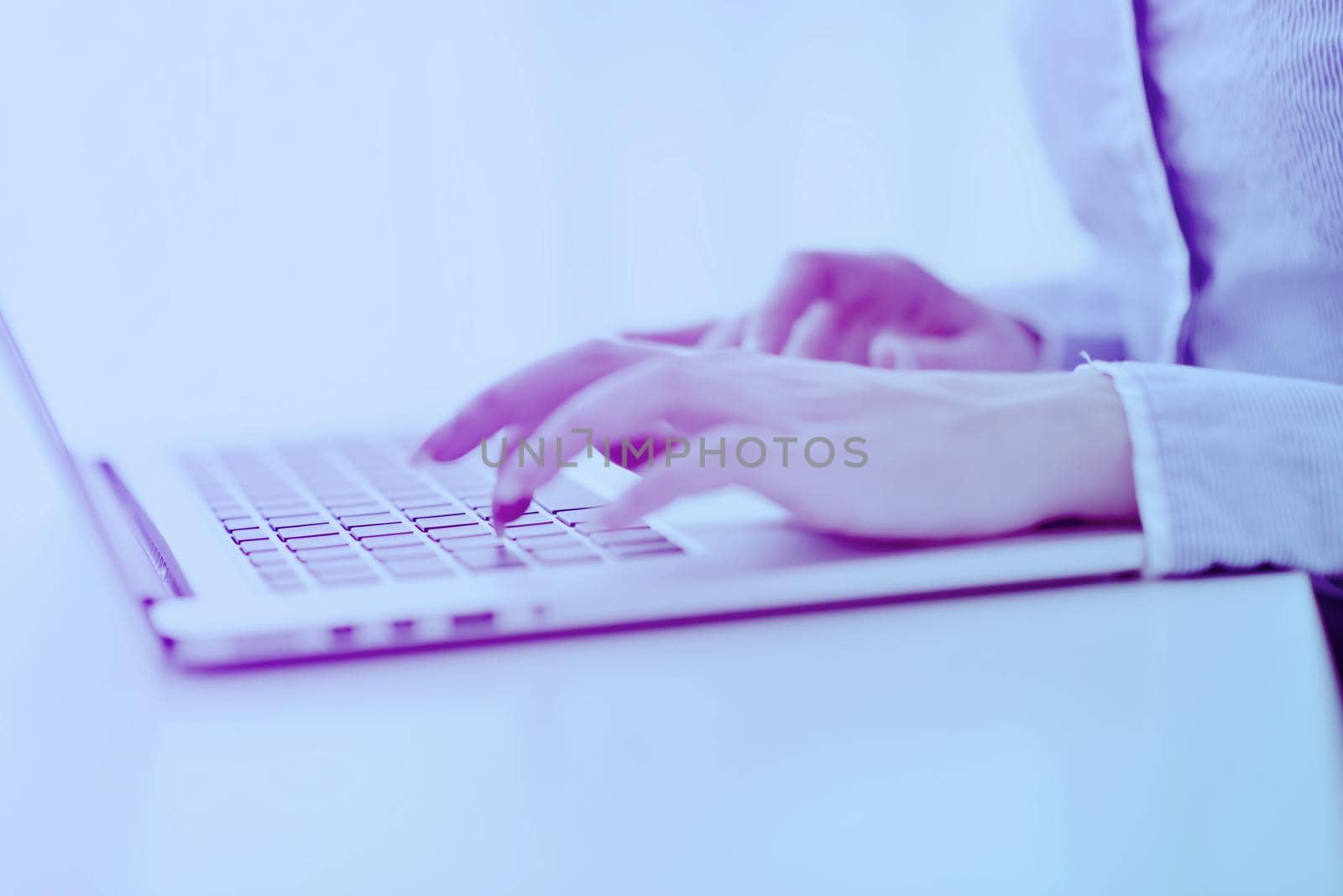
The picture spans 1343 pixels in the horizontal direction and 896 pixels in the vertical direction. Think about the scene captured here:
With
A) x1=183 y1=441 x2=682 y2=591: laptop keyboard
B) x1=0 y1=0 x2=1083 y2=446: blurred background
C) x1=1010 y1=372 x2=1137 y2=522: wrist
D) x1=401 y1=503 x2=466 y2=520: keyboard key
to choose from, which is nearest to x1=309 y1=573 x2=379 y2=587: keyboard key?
x1=183 y1=441 x2=682 y2=591: laptop keyboard

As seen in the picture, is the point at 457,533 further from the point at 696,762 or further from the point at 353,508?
the point at 696,762

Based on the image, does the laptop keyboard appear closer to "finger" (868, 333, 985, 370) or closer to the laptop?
the laptop

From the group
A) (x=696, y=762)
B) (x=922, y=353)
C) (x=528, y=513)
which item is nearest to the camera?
(x=696, y=762)

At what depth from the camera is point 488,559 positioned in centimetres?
43

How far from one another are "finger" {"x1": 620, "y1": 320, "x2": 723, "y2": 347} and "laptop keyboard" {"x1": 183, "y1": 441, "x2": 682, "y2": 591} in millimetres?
240

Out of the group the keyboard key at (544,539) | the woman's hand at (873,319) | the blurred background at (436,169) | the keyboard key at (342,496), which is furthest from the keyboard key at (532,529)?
the blurred background at (436,169)

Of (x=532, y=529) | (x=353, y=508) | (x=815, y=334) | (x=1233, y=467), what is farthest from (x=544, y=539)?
(x=815, y=334)

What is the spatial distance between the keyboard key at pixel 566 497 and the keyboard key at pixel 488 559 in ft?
0.24

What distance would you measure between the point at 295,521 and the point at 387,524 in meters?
0.05

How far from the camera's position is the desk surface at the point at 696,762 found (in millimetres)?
278

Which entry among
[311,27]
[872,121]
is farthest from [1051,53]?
[311,27]

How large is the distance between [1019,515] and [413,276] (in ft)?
4.79

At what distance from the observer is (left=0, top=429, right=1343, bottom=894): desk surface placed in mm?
278

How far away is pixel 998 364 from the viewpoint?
81 cm
